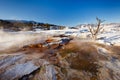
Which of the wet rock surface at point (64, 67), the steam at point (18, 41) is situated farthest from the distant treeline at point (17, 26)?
the wet rock surface at point (64, 67)

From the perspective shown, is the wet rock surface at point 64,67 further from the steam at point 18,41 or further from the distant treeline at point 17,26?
the distant treeline at point 17,26

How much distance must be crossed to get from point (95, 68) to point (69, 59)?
2877 millimetres

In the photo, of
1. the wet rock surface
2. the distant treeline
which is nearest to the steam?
the wet rock surface

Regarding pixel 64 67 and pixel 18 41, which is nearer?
pixel 64 67

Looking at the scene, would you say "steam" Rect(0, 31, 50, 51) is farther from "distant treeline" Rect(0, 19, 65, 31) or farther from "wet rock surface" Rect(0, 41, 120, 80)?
"distant treeline" Rect(0, 19, 65, 31)

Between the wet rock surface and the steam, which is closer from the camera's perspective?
the wet rock surface

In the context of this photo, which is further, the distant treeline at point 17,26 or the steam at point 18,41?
the distant treeline at point 17,26

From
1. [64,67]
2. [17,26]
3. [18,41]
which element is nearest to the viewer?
[64,67]

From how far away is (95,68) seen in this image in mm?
13703

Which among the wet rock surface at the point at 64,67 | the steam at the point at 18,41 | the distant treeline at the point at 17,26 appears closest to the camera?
the wet rock surface at the point at 64,67

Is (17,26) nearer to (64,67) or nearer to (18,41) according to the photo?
(18,41)

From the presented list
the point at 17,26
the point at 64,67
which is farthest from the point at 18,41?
the point at 17,26

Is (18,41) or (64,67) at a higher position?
(18,41)

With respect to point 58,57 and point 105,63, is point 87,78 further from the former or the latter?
point 58,57
